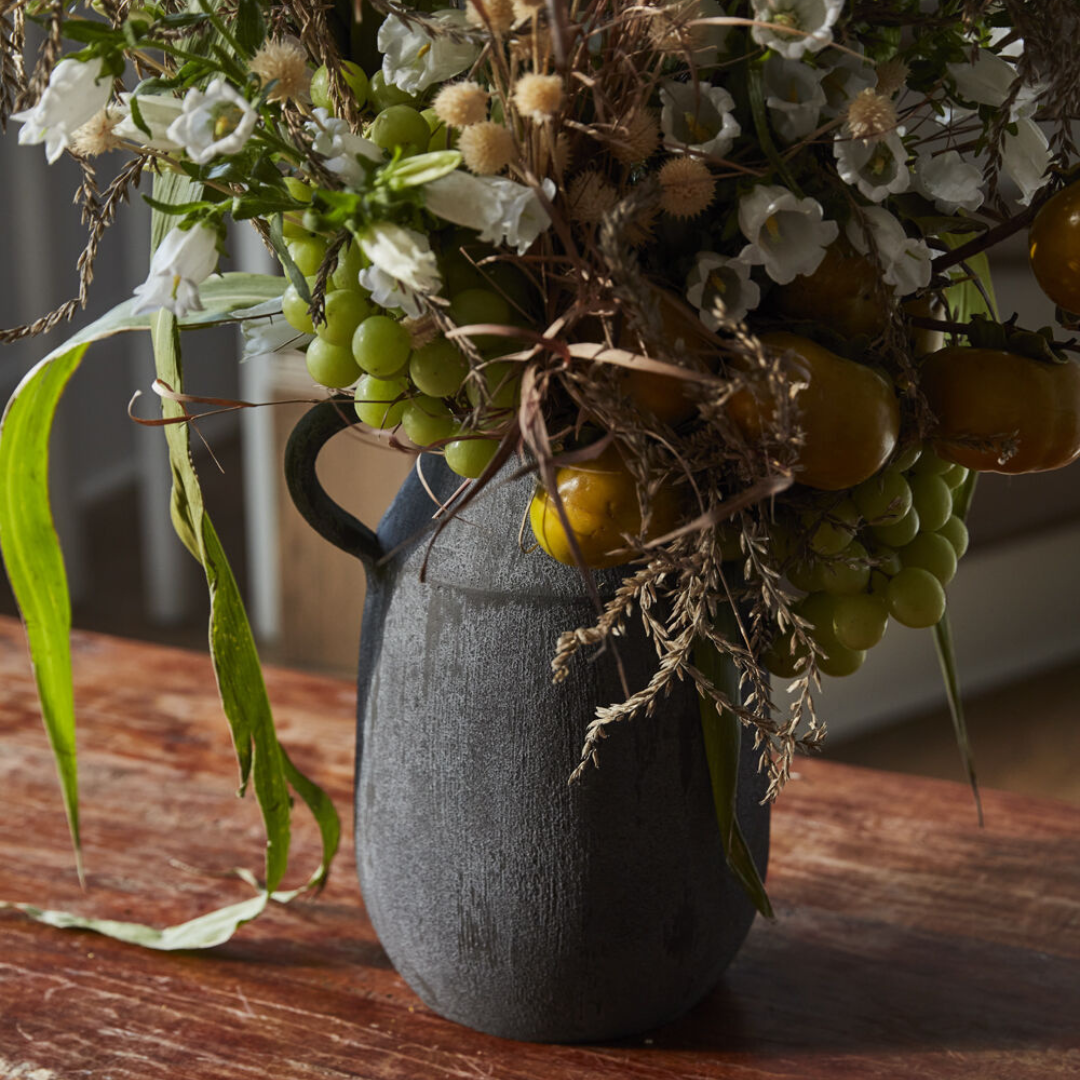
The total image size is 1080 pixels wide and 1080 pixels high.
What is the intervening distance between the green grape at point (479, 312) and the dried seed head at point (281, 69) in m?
0.08

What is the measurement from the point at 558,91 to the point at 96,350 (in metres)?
3.43

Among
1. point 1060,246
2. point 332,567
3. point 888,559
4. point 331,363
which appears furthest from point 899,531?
point 332,567

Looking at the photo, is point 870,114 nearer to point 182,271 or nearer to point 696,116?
point 696,116

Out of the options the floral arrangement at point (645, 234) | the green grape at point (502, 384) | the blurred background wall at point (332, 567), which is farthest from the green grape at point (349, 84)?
the blurred background wall at point (332, 567)

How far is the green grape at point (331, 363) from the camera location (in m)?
0.45

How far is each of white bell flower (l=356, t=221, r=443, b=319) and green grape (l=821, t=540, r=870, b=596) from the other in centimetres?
19

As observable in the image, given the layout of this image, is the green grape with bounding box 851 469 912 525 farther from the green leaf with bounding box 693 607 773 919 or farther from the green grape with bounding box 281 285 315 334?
the green grape with bounding box 281 285 315 334

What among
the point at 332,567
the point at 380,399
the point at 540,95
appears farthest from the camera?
the point at 332,567

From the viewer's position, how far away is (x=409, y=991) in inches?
24.4

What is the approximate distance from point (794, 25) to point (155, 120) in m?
0.20

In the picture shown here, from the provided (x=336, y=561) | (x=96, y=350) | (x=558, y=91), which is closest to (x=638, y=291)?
(x=558, y=91)

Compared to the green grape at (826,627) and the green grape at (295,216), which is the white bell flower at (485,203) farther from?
the green grape at (826,627)

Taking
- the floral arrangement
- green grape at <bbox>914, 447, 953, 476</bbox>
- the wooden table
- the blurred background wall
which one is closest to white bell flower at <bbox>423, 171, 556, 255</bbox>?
the floral arrangement

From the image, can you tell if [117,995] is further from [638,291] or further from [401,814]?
[638,291]
